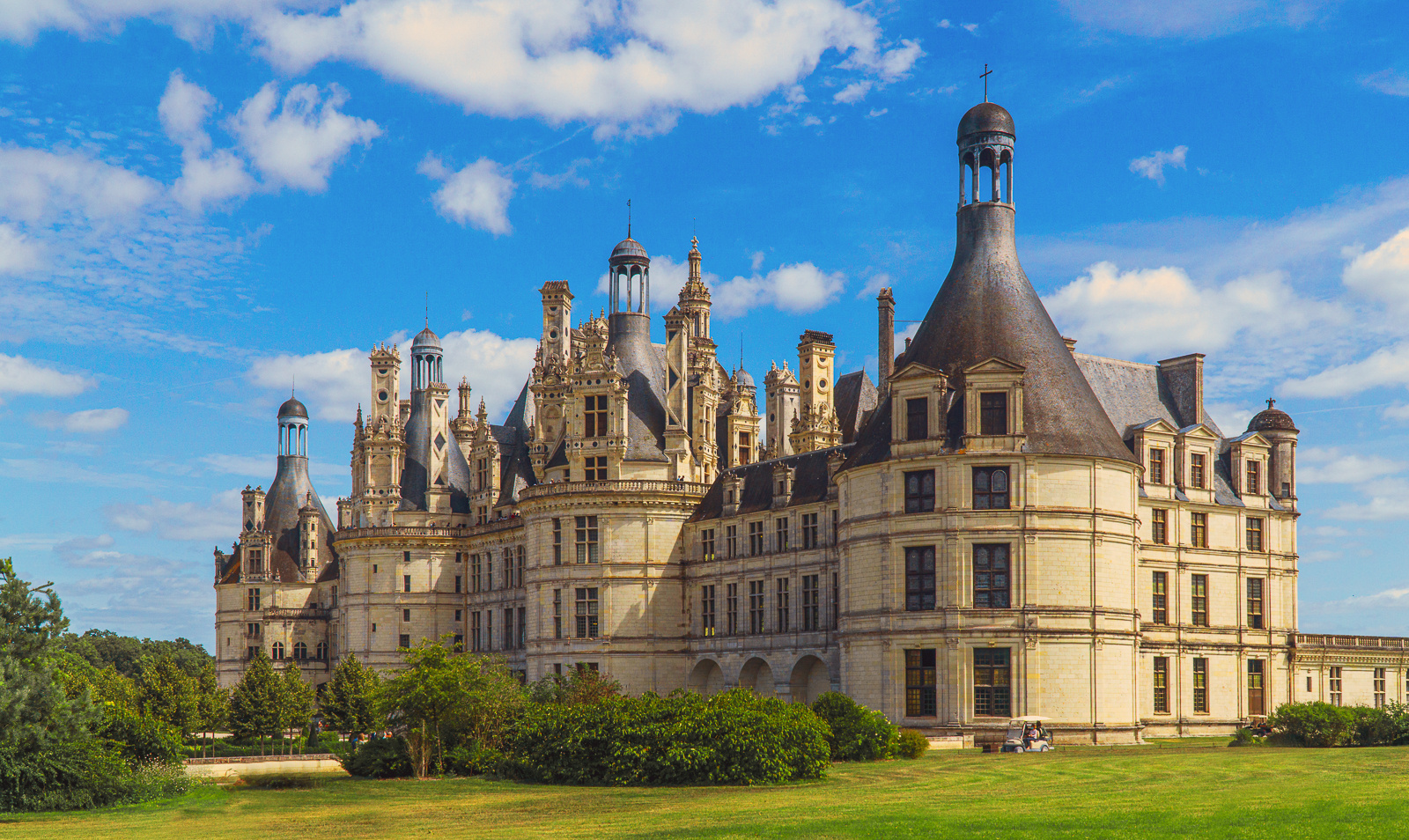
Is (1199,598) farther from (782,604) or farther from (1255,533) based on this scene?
(782,604)

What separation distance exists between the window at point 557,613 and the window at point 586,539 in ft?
7.50

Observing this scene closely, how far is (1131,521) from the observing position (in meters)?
55.6

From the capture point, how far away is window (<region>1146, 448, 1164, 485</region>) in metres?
61.0

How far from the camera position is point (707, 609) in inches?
2847

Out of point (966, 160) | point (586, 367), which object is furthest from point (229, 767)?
point (966, 160)

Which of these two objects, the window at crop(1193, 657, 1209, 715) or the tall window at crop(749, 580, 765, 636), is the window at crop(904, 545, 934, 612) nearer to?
the tall window at crop(749, 580, 765, 636)

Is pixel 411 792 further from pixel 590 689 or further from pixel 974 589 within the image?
pixel 974 589

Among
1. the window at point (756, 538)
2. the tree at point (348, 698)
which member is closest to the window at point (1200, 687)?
the window at point (756, 538)

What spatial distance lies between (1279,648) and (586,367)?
35205 millimetres

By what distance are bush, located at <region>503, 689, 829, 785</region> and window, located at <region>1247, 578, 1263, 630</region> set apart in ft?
102

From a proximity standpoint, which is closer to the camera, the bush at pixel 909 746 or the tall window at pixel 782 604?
the bush at pixel 909 746

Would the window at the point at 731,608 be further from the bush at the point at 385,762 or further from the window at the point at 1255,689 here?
the bush at the point at 385,762

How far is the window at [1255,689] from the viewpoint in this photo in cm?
6256

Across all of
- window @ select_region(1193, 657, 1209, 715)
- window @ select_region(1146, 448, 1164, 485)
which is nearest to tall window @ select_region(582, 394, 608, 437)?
window @ select_region(1146, 448, 1164, 485)
